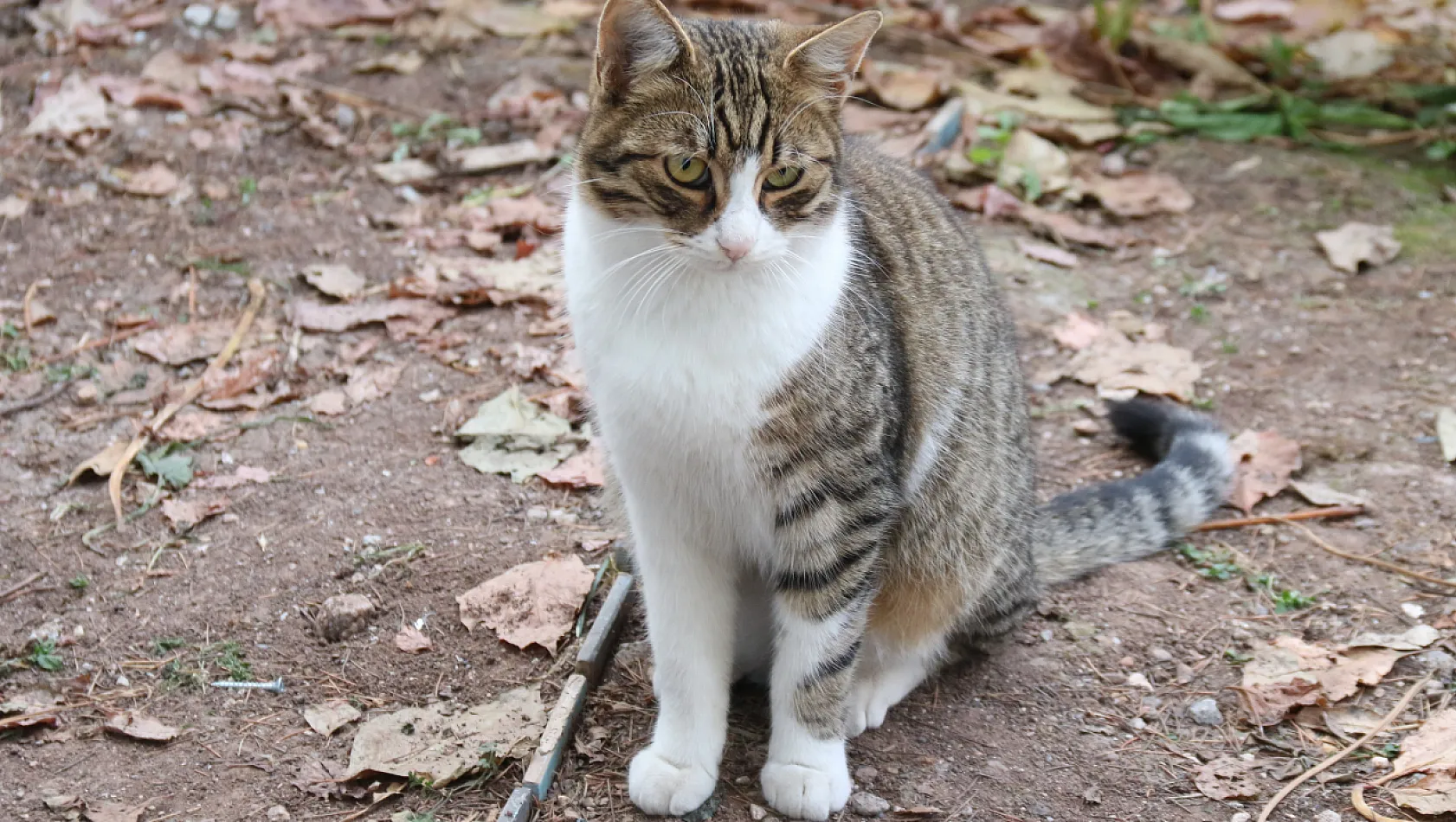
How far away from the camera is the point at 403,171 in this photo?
5.77 m

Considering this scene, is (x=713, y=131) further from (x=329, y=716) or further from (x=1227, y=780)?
(x=1227, y=780)

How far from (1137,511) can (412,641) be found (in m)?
2.04

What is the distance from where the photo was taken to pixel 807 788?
2934 millimetres

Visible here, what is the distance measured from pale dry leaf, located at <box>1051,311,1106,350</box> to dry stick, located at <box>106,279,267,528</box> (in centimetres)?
296

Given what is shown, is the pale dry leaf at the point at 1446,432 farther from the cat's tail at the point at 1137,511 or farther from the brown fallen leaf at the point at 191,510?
the brown fallen leaf at the point at 191,510

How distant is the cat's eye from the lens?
102 inches

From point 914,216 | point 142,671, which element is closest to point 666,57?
point 914,216

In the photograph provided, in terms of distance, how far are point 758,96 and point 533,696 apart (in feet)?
5.08

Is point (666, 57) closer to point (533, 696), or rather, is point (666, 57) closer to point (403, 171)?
point (533, 696)

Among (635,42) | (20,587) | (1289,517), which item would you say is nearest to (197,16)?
(20,587)

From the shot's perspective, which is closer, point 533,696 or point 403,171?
point 533,696

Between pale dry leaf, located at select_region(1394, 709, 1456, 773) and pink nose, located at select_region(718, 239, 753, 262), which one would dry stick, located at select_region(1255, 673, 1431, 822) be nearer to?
pale dry leaf, located at select_region(1394, 709, 1456, 773)

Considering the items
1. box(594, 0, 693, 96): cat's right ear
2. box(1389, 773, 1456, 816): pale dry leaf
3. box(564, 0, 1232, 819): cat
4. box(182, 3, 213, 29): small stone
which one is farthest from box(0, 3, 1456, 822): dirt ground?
Answer: box(594, 0, 693, 96): cat's right ear

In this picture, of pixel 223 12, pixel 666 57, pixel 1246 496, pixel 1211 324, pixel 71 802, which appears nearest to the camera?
pixel 666 57
